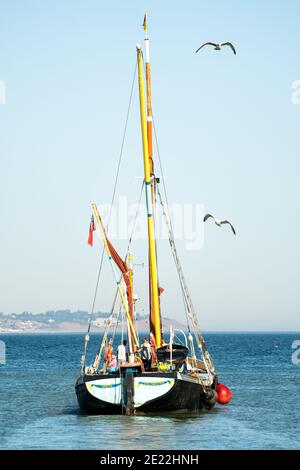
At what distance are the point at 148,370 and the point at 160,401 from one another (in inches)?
89.7

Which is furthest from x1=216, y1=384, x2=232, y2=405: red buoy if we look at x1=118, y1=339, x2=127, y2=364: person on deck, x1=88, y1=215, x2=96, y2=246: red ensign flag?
x1=88, y1=215, x2=96, y2=246: red ensign flag

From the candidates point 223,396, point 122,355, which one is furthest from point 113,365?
point 223,396

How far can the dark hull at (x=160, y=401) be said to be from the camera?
1868 inches

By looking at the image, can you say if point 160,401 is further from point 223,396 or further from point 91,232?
point 91,232

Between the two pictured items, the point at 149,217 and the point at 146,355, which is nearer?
the point at 146,355

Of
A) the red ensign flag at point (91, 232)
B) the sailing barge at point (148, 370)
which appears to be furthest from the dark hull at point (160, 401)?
the red ensign flag at point (91, 232)

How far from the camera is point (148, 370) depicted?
4934 cm

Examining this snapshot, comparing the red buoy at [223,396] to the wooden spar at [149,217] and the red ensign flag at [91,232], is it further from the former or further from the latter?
the red ensign flag at [91,232]

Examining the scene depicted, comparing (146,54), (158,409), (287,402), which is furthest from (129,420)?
(146,54)

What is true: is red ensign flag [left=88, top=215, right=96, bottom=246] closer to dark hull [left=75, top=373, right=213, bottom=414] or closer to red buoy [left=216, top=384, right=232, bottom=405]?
dark hull [left=75, top=373, right=213, bottom=414]

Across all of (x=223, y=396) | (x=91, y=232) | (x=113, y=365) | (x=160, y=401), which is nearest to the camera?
(x=160, y=401)

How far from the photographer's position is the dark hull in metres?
47.4
